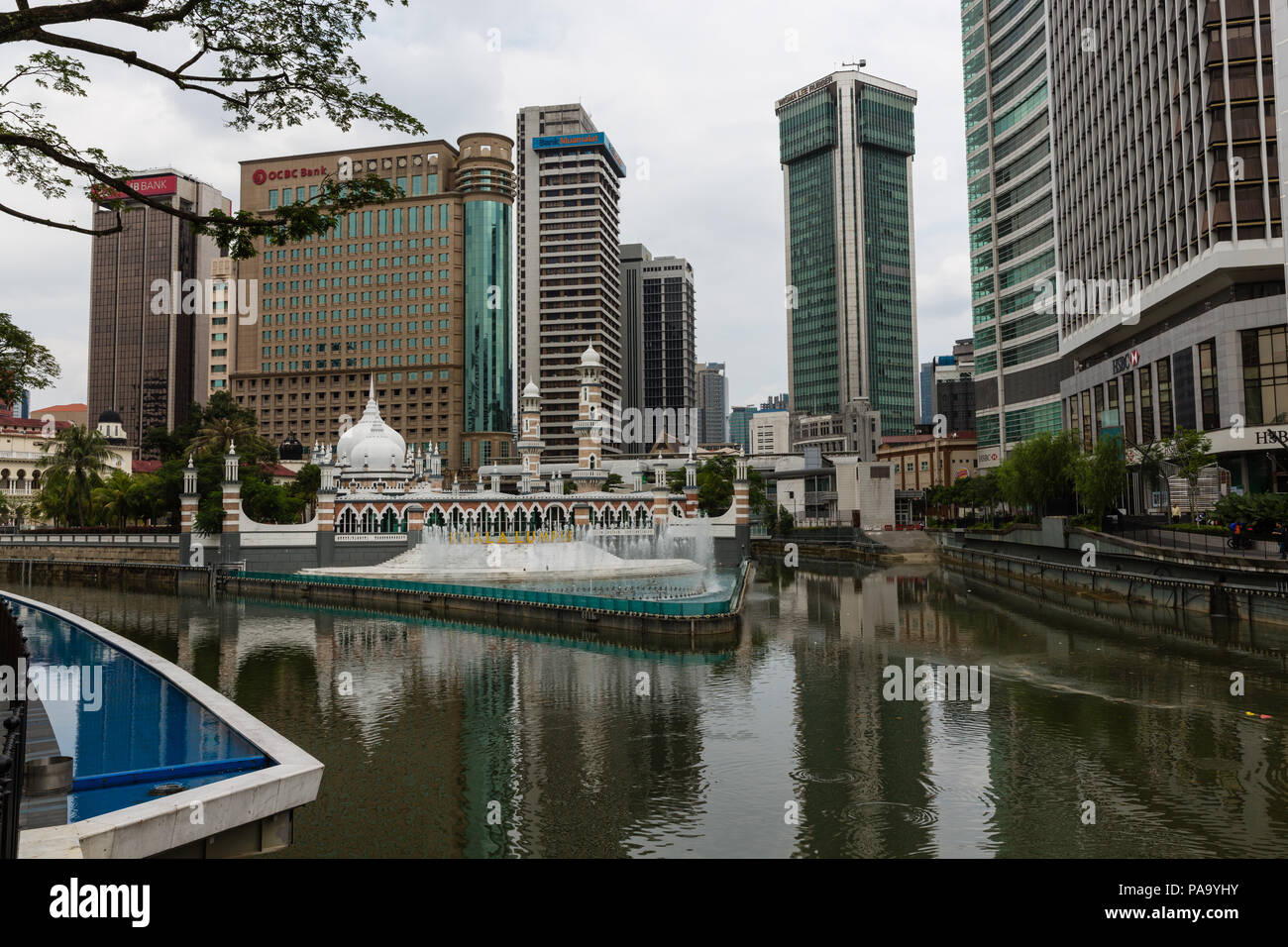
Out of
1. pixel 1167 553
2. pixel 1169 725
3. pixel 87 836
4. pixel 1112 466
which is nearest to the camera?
pixel 87 836

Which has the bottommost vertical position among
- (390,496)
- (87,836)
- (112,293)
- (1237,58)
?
(87,836)

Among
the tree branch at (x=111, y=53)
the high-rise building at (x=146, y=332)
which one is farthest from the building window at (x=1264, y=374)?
the high-rise building at (x=146, y=332)

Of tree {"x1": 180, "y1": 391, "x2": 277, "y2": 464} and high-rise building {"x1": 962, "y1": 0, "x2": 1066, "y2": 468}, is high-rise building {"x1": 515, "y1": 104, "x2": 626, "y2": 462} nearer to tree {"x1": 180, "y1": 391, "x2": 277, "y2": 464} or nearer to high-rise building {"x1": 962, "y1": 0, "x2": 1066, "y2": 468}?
tree {"x1": 180, "y1": 391, "x2": 277, "y2": 464}

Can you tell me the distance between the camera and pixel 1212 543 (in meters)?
41.9

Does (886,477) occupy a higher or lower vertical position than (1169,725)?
higher

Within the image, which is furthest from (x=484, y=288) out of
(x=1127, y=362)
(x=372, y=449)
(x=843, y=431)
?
(x=1127, y=362)

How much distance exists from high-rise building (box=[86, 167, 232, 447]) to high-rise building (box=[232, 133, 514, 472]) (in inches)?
1582

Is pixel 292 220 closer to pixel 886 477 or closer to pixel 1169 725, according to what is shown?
pixel 1169 725

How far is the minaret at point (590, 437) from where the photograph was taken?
72.9 metres

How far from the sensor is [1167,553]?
4294 cm

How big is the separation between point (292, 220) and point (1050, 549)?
55.8 metres

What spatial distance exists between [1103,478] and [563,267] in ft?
381

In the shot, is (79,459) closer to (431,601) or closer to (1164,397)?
(431,601)
